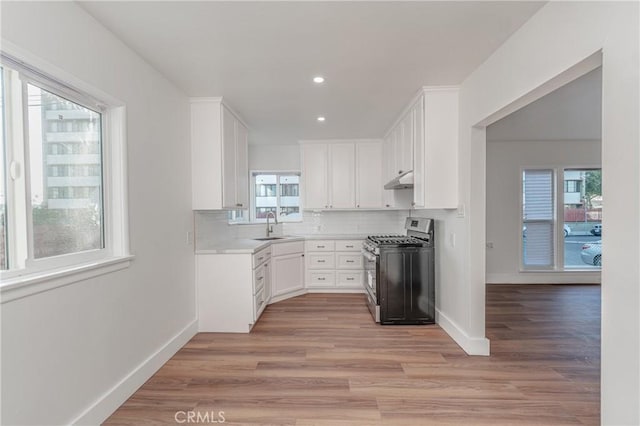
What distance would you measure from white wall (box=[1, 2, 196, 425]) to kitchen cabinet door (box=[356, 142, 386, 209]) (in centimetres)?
265

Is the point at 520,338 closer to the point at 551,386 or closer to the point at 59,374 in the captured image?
the point at 551,386

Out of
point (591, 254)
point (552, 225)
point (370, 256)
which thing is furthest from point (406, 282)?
point (591, 254)

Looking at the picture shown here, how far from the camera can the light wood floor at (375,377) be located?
1.91 m

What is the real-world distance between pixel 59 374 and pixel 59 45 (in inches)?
66.4

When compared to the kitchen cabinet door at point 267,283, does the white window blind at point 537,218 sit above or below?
above

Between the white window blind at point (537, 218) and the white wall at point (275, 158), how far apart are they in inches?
155

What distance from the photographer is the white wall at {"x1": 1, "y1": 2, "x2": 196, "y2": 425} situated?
1.40 m

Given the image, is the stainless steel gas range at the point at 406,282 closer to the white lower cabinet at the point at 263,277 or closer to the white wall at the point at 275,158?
the white lower cabinet at the point at 263,277

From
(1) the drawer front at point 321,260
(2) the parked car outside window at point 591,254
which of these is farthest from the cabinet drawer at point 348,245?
(2) the parked car outside window at point 591,254

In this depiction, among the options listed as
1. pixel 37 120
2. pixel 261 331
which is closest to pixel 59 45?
pixel 37 120

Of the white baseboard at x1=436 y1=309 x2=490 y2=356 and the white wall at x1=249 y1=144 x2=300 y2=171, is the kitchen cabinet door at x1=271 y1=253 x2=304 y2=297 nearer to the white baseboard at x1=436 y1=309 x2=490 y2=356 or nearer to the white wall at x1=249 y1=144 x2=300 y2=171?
the white wall at x1=249 y1=144 x2=300 y2=171

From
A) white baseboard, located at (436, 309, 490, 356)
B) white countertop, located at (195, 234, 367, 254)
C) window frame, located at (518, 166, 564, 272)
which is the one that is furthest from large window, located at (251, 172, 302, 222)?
window frame, located at (518, 166, 564, 272)

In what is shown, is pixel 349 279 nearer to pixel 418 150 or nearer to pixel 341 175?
pixel 341 175

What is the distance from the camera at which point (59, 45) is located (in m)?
1.58
